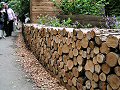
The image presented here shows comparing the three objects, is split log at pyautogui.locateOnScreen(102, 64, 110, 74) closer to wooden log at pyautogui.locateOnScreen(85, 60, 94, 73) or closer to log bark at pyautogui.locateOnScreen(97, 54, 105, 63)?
log bark at pyautogui.locateOnScreen(97, 54, 105, 63)

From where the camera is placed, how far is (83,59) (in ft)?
18.4

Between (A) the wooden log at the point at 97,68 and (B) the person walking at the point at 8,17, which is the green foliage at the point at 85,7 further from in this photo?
(A) the wooden log at the point at 97,68

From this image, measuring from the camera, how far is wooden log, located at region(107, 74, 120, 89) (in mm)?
4465

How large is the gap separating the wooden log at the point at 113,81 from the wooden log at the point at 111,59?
0.50 feet

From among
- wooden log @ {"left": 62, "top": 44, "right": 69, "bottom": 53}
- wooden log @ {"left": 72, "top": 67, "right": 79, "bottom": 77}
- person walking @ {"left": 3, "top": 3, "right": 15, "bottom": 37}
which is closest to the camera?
wooden log @ {"left": 72, "top": 67, "right": 79, "bottom": 77}

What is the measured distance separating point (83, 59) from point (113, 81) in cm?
113

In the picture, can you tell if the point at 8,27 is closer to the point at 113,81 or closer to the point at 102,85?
the point at 102,85

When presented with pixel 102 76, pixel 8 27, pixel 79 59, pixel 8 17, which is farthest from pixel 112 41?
pixel 8 27

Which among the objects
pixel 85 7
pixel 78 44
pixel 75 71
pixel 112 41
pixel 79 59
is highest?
pixel 112 41

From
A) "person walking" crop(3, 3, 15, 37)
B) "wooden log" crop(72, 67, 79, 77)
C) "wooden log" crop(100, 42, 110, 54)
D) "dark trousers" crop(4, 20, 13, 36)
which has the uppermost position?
"wooden log" crop(100, 42, 110, 54)

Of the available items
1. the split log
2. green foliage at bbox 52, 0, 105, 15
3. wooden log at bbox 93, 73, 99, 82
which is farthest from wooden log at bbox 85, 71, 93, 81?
green foliage at bbox 52, 0, 105, 15

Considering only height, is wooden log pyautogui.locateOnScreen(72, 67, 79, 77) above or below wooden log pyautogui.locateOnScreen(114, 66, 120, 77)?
below

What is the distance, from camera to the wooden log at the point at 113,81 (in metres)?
4.46

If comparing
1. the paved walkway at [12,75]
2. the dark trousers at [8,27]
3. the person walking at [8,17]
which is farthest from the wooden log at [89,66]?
the dark trousers at [8,27]
